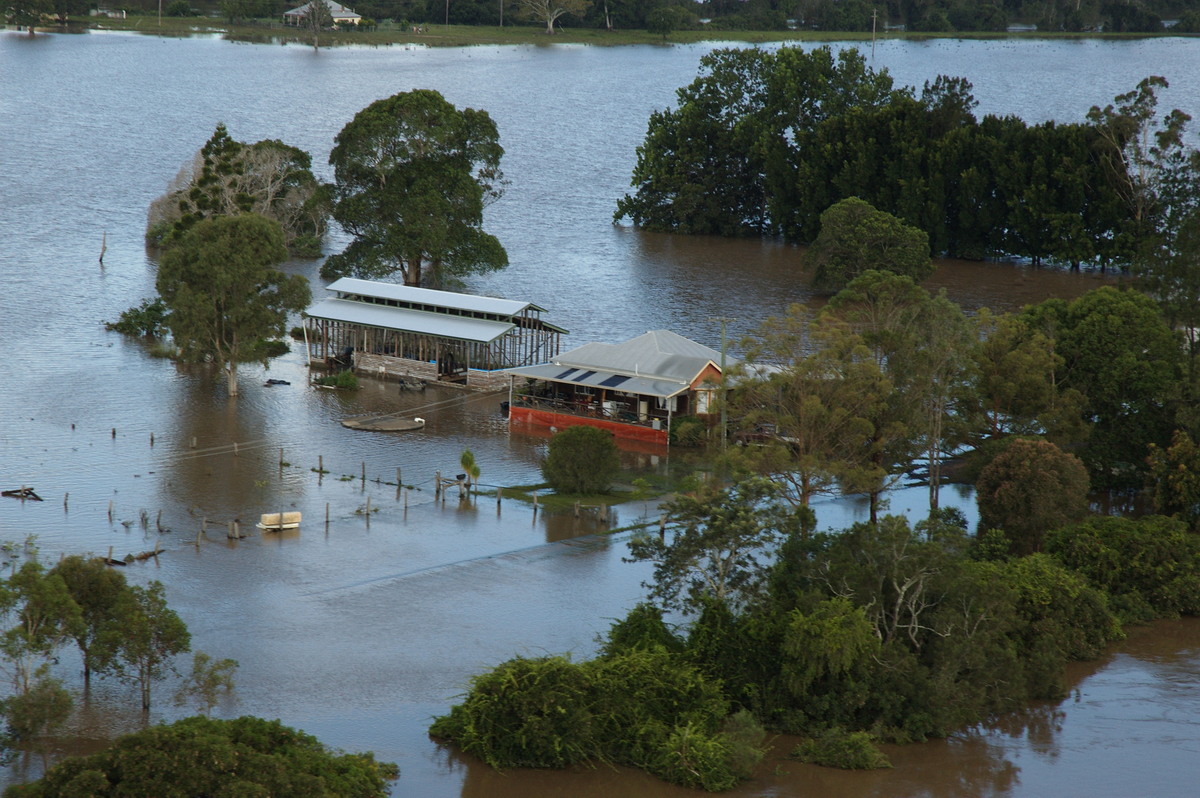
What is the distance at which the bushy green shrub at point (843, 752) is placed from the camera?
91.7 ft

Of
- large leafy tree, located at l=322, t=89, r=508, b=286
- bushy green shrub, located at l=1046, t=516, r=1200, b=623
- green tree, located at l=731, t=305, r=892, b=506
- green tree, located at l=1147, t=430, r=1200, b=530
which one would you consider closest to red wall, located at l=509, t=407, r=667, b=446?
green tree, located at l=731, t=305, r=892, b=506

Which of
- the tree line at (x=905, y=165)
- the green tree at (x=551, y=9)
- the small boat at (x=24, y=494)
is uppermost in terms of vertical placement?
the green tree at (x=551, y=9)

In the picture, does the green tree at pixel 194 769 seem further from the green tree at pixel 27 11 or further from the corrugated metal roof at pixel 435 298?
the green tree at pixel 27 11

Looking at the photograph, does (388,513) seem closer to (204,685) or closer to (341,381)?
(204,685)

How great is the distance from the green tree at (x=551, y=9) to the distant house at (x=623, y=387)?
132m

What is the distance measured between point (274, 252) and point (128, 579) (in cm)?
2132

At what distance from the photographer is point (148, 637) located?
28.4 meters

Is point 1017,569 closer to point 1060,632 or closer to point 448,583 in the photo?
point 1060,632

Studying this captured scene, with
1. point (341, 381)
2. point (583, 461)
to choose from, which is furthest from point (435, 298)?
point (583, 461)

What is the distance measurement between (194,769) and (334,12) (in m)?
167

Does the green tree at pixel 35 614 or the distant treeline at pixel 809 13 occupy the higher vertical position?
the distant treeline at pixel 809 13

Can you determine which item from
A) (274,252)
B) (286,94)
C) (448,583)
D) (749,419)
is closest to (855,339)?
(749,419)

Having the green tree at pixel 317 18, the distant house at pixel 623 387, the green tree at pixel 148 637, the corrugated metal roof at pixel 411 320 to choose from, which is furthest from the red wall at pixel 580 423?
the green tree at pixel 317 18

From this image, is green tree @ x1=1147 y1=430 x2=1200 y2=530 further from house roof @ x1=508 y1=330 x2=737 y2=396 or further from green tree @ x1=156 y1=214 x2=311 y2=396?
green tree @ x1=156 y1=214 x2=311 y2=396
